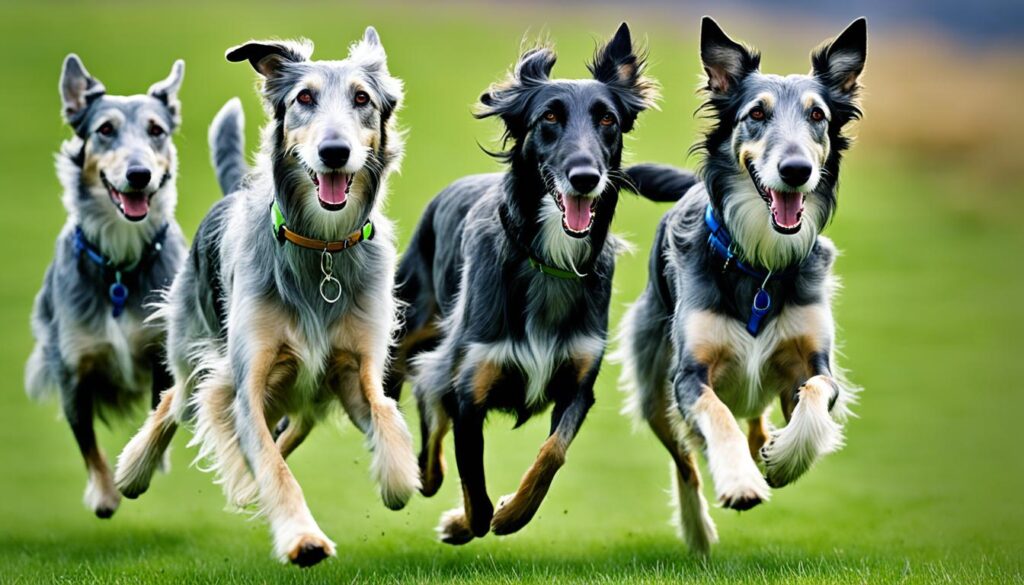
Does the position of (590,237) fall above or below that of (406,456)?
above

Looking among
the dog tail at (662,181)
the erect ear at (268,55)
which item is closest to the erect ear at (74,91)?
the erect ear at (268,55)

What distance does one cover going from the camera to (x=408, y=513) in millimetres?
11555

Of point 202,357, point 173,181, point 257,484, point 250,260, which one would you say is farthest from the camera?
point 173,181

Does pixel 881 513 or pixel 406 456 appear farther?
pixel 881 513

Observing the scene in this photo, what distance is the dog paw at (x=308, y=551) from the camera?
6.52 metres

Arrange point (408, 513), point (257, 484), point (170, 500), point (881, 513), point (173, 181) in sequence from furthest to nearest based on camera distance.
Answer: point (170, 500) → point (881, 513) → point (408, 513) → point (173, 181) → point (257, 484)

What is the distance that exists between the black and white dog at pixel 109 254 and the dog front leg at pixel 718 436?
381cm

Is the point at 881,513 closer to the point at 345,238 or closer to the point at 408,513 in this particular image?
the point at 408,513

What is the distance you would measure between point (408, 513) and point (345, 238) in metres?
4.58

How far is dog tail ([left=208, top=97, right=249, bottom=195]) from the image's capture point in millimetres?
9820

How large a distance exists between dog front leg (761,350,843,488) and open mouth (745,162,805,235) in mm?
798

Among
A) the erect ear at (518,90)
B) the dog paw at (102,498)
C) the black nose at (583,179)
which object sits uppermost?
the erect ear at (518,90)

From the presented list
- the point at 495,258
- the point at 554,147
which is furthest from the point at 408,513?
the point at 554,147

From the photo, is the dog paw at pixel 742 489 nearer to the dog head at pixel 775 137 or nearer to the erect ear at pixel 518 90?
the dog head at pixel 775 137
